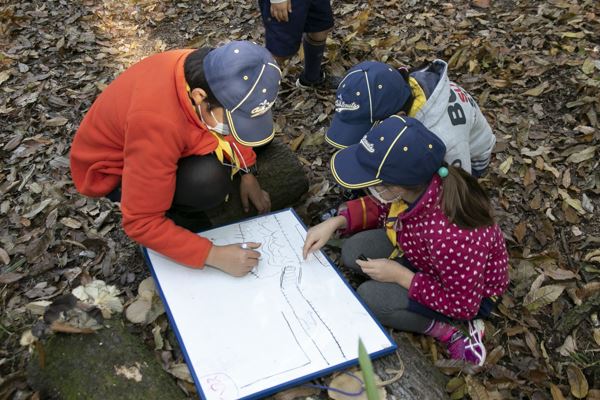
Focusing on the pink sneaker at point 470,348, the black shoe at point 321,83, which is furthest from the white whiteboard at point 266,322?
the black shoe at point 321,83

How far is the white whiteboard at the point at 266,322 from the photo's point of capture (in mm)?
1741

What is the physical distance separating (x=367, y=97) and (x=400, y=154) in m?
0.44

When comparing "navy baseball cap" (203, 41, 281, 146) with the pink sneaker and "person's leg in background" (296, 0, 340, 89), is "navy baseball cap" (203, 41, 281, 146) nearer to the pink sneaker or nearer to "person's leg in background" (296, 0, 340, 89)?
the pink sneaker

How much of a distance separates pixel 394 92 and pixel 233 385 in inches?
51.7

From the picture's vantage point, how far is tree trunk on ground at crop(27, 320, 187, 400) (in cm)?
166

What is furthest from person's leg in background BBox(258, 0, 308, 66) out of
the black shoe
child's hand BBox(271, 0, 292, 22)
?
the black shoe

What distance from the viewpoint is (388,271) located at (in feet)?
6.88

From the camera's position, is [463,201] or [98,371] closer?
[98,371]

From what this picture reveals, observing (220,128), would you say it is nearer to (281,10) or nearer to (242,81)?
(242,81)

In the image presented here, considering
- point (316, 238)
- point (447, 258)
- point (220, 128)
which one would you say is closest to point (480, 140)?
point (447, 258)

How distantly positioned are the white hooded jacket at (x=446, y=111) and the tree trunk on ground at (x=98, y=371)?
4.71ft

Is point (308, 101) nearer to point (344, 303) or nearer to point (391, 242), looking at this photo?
point (391, 242)

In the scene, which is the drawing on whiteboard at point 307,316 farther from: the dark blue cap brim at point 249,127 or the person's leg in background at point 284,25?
the person's leg in background at point 284,25

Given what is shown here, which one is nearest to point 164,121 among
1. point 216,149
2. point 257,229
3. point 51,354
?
point 216,149
